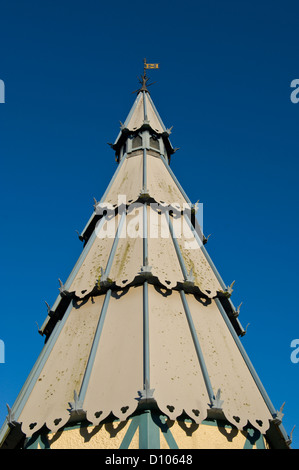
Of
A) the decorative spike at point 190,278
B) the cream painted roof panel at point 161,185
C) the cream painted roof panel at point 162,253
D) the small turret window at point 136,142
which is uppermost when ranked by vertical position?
the small turret window at point 136,142

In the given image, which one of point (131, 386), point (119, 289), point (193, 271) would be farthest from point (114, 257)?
point (131, 386)

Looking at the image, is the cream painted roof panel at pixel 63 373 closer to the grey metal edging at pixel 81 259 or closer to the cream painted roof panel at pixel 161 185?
the grey metal edging at pixel 81 259

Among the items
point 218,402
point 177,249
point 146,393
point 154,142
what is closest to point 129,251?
point 177,249

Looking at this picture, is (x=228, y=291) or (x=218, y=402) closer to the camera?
(x=218, y=402)

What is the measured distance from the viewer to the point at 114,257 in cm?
1111

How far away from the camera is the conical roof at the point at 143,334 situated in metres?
7.71

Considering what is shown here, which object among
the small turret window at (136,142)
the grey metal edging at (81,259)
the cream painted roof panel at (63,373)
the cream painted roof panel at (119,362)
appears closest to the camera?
the cream painted roof panel at (119,362)

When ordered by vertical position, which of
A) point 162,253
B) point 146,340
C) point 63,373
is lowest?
point 63,373

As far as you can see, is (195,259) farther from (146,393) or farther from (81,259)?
(146,393)

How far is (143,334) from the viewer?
855 centimetres

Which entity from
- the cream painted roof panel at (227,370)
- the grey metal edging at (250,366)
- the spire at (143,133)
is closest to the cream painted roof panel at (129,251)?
the cream painted roof panel at (227,370)

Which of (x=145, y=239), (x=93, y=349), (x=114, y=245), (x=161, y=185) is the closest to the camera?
(x=93, y=349)

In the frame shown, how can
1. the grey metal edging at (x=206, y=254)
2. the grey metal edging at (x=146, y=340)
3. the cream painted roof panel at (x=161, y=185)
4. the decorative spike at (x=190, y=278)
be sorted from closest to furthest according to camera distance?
the grey metal edging at (x=146, y=340) → the decorative spike at (x=190, y=278) → the grey metal edging at (x=206, y=254) → the cream painted roof panel at (x=161, y=185)
